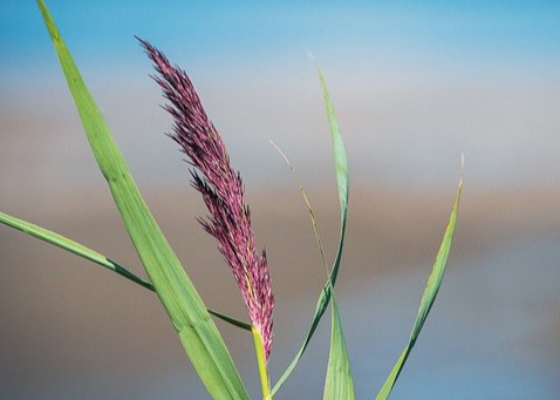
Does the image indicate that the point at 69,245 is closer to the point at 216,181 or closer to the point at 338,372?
the point at 216,181

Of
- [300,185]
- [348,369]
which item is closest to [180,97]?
[300,185]

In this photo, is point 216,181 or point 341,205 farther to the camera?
point 341,205

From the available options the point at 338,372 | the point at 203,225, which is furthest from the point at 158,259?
the point at 338,372

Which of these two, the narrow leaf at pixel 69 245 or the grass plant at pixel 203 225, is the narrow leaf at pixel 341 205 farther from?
the narrow leaf at pixel 69 245

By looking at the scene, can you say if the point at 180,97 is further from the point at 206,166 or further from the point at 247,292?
the point at 247,292

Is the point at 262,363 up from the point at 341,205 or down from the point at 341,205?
down

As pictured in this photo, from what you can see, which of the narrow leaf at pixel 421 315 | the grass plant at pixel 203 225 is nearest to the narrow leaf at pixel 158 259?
the grass plant at pixel 203 225

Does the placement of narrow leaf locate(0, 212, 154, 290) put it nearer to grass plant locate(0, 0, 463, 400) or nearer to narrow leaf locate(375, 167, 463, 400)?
grass plant locate(0, 0, 463, 400)
